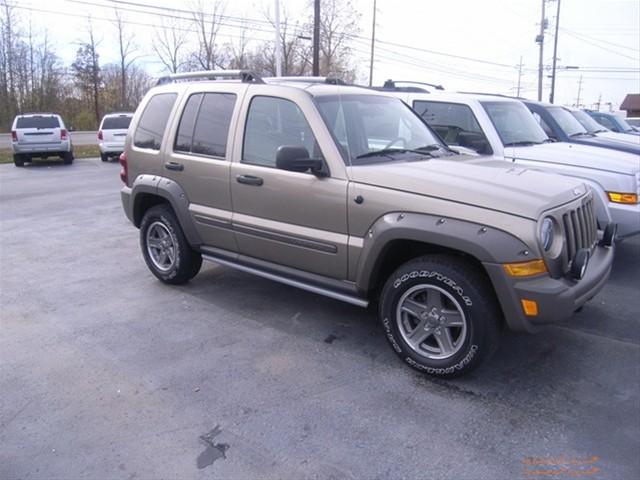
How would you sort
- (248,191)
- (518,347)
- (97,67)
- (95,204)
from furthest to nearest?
(97,67), (95,204), (248,191), (518,347)

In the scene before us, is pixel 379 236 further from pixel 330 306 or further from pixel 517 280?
pixel 330 306

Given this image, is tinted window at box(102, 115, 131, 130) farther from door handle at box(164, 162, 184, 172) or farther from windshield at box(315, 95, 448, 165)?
windshield at box(315, 95, 448, 165)

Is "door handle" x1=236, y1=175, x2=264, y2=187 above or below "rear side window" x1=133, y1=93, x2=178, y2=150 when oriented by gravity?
below

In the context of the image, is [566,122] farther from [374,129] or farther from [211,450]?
[211,450]

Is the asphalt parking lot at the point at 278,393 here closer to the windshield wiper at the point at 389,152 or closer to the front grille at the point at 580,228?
→ the front grille at the point at 580,228

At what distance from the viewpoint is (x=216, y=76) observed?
17.3 ft

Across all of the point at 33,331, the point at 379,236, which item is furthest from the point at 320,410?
the point at 33,331

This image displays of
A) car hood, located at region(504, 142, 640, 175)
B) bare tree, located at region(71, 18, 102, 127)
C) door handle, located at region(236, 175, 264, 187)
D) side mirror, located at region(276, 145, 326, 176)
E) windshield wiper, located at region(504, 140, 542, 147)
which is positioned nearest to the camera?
side mirror, located at region(276, 145, 326, 176)

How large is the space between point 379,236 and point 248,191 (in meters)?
1.36

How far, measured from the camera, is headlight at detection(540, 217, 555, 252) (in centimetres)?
315

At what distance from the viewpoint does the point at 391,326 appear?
3727 millimetres

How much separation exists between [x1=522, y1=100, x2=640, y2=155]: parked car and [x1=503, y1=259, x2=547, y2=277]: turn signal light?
5.59m

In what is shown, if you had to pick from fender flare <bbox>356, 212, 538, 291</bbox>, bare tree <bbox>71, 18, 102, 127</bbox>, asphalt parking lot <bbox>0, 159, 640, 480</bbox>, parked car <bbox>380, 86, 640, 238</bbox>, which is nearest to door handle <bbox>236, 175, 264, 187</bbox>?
fender flare <bbox>356, 212, 538, 291</bbox>

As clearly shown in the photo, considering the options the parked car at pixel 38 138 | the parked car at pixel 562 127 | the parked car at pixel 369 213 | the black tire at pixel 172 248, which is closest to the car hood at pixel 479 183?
the parked car at pixel 369 213
